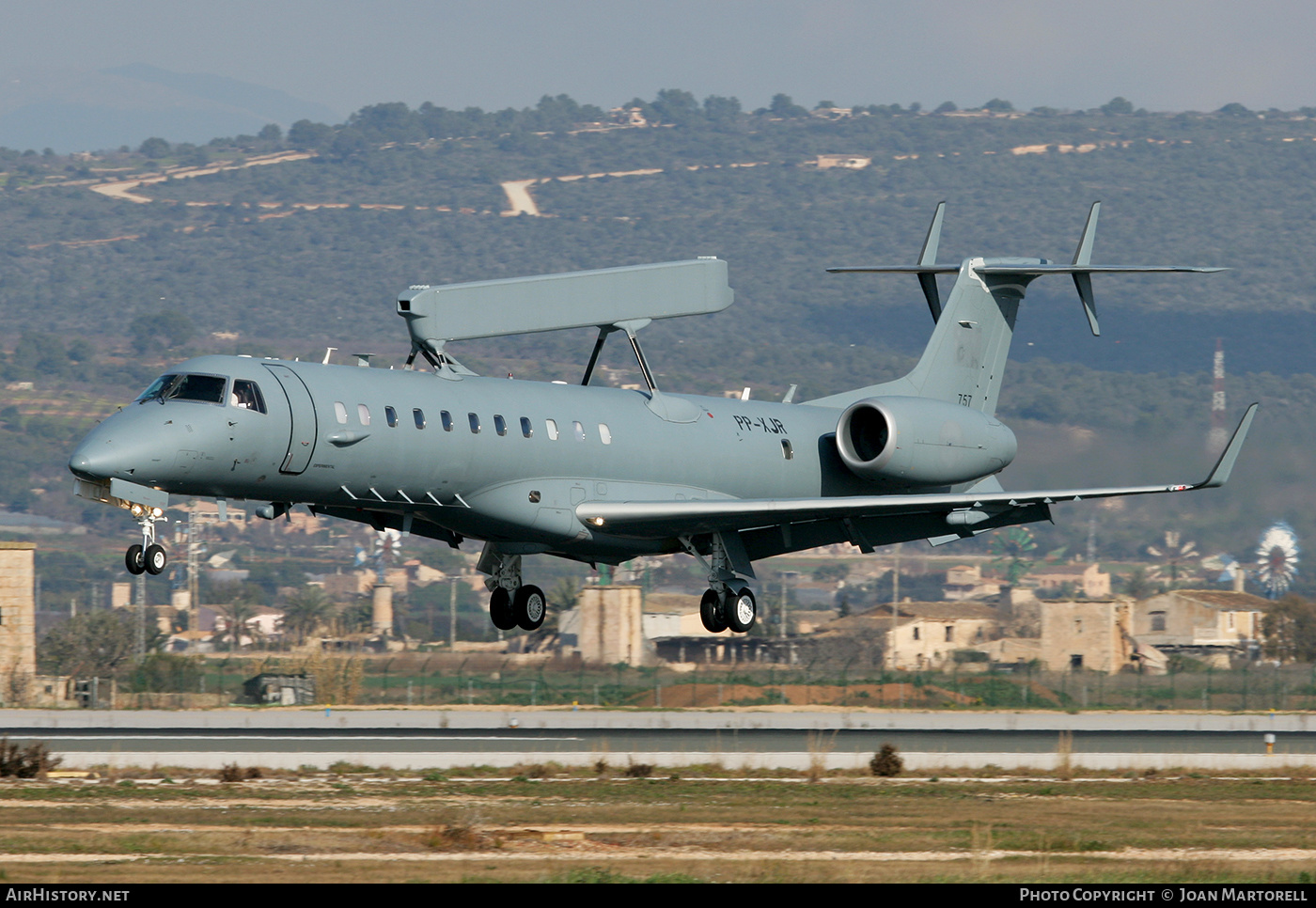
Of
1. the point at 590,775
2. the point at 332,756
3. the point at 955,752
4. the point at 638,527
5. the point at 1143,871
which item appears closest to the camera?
the point at 1143,871

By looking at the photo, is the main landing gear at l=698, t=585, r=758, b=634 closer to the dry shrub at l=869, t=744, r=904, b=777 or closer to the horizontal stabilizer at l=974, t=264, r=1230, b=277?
the dry shrub at l=869, t=744, r=904, b=777

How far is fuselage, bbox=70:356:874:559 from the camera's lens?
25.3 meters

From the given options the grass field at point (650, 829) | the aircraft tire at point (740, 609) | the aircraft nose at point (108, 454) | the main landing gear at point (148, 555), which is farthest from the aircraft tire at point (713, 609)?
the aircraft nose at point (108, 454)

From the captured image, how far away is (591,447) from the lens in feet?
97.8

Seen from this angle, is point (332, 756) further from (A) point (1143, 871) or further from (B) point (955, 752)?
(A) point (1143, 871)

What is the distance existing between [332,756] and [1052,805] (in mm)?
14483

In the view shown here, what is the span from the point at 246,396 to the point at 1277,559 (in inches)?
4517

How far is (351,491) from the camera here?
88.8 feet

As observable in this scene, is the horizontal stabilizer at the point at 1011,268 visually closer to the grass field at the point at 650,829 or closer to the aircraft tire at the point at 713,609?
the aircraft tire at the point at 713,609

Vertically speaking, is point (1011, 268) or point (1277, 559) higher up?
point (1011, 268)

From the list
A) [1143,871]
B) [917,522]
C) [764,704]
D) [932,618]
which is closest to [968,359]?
[917,522]

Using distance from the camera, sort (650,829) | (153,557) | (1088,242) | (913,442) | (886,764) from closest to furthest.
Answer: (153,557) < (650,829) < (913,442) < (886,764) < (1088,242)

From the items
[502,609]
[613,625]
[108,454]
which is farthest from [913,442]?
[613,625]

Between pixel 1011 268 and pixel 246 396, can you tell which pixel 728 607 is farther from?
pixel 1011 268
